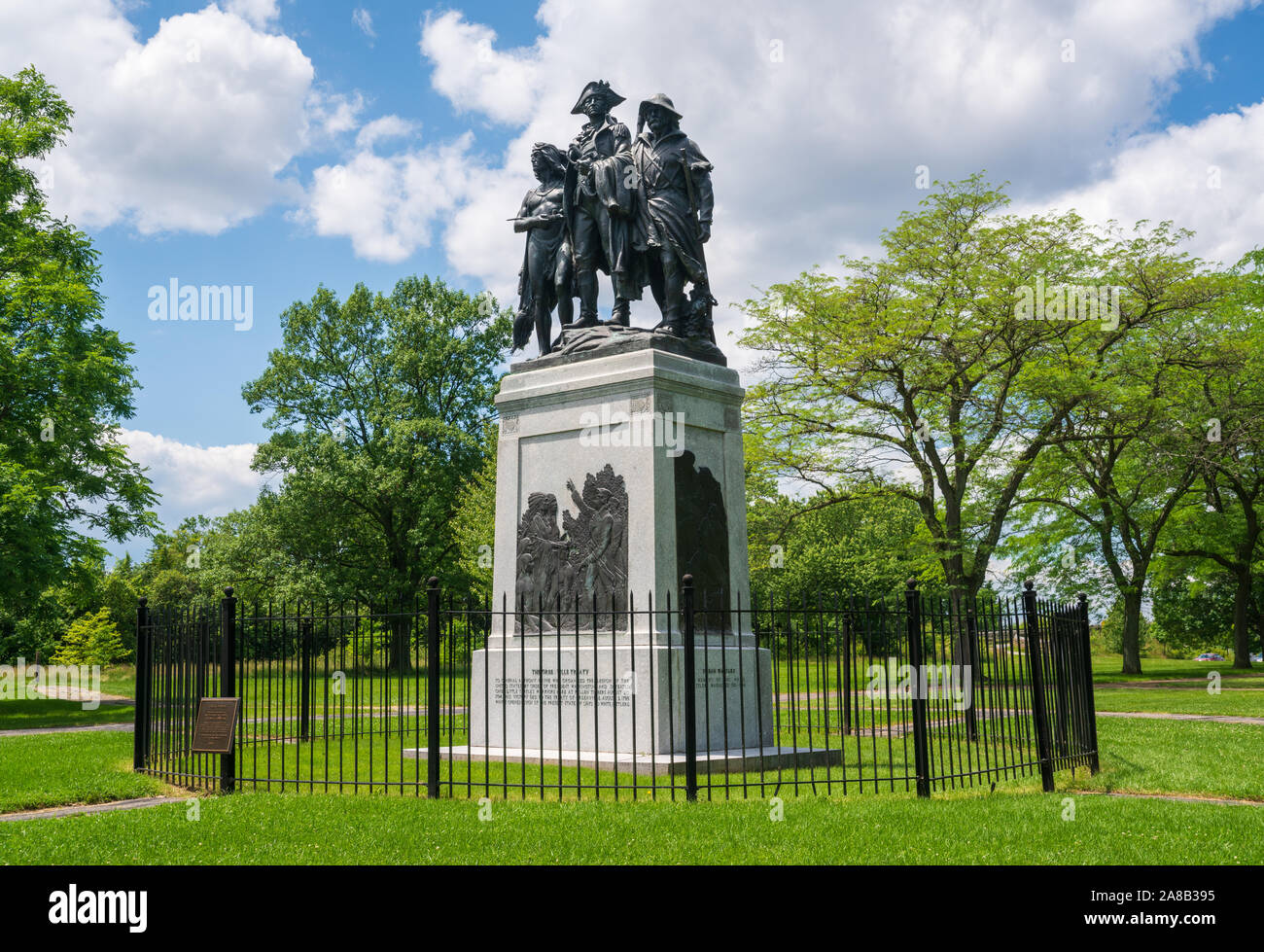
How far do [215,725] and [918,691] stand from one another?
21.6 ft

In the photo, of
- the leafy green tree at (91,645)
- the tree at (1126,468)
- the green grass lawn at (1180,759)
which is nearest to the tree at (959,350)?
the tree at (1126,468)

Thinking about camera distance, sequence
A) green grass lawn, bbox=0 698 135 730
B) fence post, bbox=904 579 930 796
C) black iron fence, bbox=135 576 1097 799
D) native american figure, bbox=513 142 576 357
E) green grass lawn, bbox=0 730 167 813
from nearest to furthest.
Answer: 1. fence post, bbox=904 579 930 796
2. black iron fence, bbox=135 576 1097 799
3. green grass lawn, bbox=0 730 167 813
4. native american figure, bbox=513 142 576 357
5. green grass lawn, bbox=0 698 135 730

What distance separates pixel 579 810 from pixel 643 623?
3.50 meters

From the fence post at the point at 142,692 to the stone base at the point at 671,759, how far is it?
296 centimetres

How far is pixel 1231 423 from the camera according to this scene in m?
33.1

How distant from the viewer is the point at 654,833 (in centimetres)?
783

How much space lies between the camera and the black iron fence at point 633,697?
32.7 feet

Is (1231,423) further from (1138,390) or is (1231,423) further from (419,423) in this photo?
(419,423)

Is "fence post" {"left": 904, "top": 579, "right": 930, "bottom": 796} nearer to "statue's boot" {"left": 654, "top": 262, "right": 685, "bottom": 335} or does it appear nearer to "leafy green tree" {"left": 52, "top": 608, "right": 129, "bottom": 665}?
"statue's boot" {"left": 654, "top": 262, "right": 685, "bottom": 335}

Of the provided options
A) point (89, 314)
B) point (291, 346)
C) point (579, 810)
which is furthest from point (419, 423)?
point (579, 810)

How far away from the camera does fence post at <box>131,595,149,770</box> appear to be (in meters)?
12.4

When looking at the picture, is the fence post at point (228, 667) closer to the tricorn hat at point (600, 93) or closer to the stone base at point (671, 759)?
the stone base at point (671, 759)

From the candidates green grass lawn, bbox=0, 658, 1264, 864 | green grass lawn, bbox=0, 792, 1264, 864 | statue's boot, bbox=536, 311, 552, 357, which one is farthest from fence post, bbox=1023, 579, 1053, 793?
statue's boot, bbox=536, 311, 552, 357

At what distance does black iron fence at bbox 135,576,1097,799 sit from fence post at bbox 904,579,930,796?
2 centimetres
